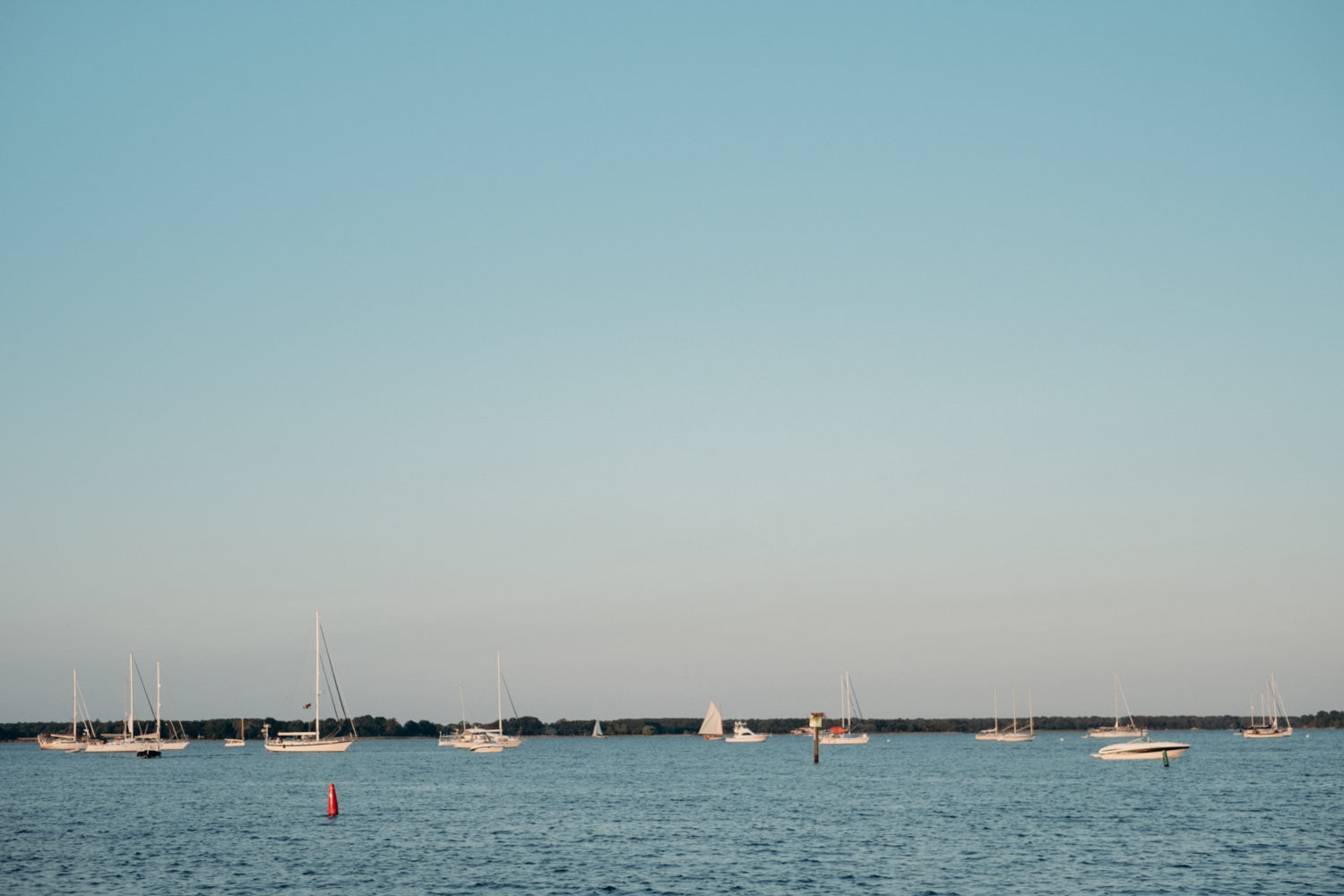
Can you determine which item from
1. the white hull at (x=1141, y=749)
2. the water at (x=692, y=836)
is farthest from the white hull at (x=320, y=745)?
the white hull at (x=1141, y=749)

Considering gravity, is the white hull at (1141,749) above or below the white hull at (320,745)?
below

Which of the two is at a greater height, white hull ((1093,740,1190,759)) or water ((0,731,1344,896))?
water ((0,731,1344,896))

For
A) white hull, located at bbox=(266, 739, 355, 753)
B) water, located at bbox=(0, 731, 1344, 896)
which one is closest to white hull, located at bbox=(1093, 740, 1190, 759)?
water, located at bbox=(0, 731, 1344, 896)

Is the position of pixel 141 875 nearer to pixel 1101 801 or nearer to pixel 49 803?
pixel 49 803

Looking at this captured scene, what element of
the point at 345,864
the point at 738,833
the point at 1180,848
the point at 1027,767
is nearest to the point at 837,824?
the point at 738,833

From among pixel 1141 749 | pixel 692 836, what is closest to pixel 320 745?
pixel 1141 749

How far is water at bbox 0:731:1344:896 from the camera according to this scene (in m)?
54.0

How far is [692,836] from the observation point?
72500 mm

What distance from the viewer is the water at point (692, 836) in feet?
177

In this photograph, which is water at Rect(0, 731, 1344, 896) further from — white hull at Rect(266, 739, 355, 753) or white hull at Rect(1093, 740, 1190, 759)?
white hull at Rect(266, 739, 355, 753)

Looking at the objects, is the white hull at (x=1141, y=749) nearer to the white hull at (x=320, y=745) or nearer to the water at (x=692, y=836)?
the water at (x=692, y=836)

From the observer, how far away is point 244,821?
8456 centimetres

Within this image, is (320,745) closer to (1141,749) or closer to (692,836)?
(1141,749)

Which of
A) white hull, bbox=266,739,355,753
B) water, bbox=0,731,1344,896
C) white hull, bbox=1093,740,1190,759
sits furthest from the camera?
white hull, bbox=266,739,355,753
